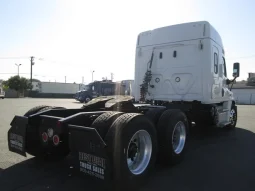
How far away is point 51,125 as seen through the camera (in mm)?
4098

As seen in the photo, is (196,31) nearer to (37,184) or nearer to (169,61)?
(169,61)

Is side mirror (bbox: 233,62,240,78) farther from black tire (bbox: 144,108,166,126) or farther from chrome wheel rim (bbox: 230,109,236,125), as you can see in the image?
black tire (bbox: 144,108,166,126)

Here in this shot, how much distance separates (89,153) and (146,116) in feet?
4.31

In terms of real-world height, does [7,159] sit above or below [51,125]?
below

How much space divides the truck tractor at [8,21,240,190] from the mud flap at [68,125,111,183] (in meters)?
0.01

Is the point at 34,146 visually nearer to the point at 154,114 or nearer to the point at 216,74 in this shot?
the point at 154,114

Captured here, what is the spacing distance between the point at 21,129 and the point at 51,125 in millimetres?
581

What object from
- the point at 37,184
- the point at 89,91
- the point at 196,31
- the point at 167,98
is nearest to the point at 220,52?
the point at 196,31

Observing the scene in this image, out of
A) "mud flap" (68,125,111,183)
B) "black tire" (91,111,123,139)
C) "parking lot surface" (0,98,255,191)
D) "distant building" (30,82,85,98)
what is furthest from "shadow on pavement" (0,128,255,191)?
"distant building" (30,82,85,98)

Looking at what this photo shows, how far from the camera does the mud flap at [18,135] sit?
4195mm

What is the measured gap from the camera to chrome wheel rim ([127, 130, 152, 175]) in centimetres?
385

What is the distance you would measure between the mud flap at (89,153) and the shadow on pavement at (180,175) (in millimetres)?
448

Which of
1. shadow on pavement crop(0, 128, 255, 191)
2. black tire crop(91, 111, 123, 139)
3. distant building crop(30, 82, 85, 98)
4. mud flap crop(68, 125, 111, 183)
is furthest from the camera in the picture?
distant building crop(30, 82, 85, 98)

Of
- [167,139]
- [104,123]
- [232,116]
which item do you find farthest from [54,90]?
[104,123]
